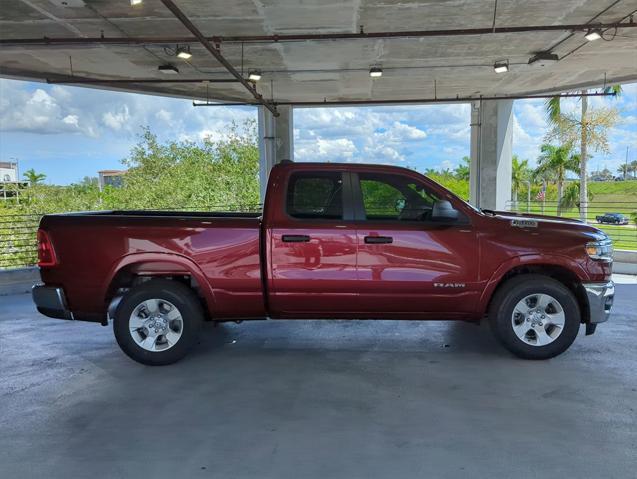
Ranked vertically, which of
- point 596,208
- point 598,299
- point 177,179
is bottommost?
point 598,299

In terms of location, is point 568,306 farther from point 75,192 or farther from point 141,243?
point 75,192

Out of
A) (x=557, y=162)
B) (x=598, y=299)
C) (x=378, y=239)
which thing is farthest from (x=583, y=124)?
(x=378, y=239)

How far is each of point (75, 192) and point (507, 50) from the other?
29.7m

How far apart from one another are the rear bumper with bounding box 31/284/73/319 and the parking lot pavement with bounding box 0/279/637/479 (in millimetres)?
557

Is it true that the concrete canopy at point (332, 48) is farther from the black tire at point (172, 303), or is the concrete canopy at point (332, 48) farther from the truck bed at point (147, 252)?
the black tire at point (172, 303)

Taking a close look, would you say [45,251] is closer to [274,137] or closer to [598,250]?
[598,250]

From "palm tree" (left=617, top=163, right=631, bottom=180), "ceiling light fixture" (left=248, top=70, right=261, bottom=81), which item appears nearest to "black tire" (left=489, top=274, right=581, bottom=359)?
"ceiling light fixture" (left=248, top=70, right=261, bottom=81)

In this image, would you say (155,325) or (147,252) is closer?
(147,252)

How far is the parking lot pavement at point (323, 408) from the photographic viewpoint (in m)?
2.96

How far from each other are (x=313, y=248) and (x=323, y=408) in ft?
4.89

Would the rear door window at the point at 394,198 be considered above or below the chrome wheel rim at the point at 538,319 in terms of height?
above

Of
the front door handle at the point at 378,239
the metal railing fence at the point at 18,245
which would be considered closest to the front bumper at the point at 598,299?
the front door handle at the point at 378,239

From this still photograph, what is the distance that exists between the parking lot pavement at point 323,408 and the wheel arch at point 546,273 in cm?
57

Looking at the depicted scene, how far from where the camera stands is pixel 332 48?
912cm
